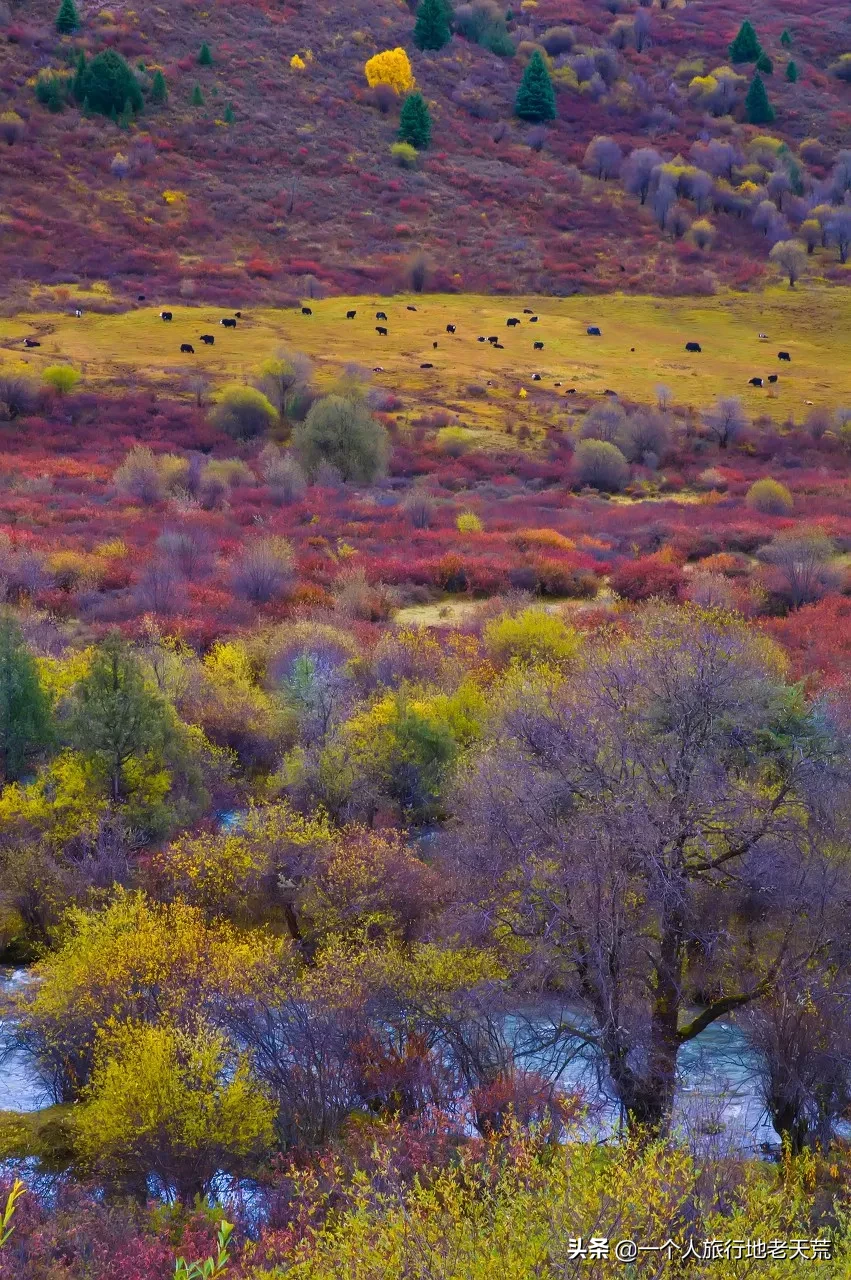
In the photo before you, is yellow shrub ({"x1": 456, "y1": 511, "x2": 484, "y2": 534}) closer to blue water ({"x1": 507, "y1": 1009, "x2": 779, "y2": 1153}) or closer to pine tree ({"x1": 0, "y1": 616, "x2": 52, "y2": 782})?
pine tree ({"x1": 0, "y1": 616, "x2": 52, "y2": 782})

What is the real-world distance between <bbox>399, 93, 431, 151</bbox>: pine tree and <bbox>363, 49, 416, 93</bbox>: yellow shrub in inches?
172

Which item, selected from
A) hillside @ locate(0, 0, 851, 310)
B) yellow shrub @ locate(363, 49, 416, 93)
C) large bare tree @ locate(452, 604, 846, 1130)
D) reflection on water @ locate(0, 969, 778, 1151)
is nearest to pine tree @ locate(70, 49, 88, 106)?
hillside @ locate(0, 0, 851, 310)

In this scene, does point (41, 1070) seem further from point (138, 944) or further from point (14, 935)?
point (14, 935)

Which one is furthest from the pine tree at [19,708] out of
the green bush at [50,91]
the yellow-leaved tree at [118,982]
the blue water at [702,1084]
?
the green bush at [50,91]

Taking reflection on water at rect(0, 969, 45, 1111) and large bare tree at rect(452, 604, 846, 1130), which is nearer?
large bare tree at rect(452, 604, 846, 1130)

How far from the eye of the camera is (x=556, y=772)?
45.2 ft

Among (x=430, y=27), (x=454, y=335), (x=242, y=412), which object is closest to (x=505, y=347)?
(x=454, y=335)

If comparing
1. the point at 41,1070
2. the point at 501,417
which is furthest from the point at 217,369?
the point at 41,1070

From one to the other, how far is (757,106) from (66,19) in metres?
57.0

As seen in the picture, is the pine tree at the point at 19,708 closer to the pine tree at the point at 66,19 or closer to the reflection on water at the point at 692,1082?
the reflection on water at the point at 692,1082

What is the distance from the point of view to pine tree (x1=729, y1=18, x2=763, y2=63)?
10256 cm

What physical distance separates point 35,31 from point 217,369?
44.7 metres

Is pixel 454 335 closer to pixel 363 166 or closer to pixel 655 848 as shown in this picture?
pixel 363 166

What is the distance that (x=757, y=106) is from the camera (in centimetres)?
9481
